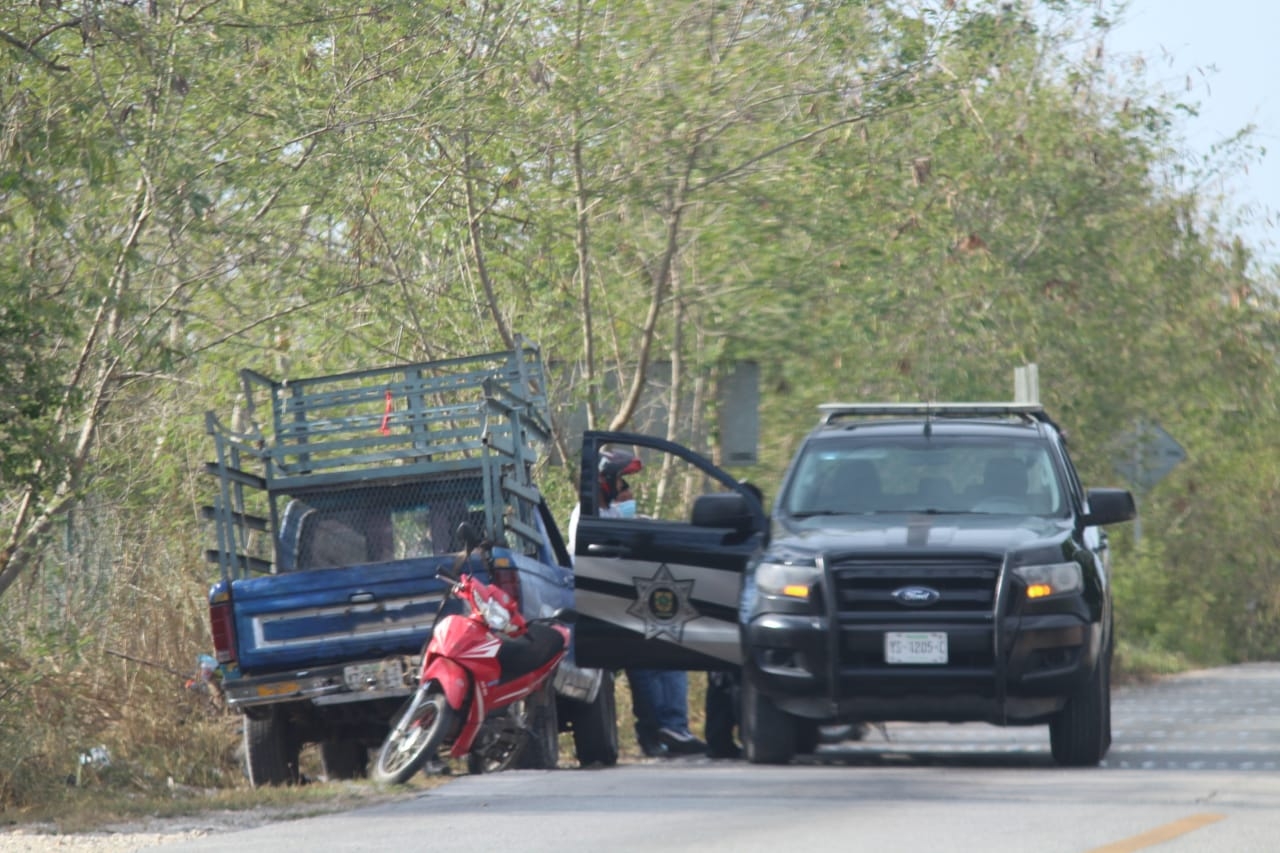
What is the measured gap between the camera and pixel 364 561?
13891mm

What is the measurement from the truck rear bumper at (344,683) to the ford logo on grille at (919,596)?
9.64ft

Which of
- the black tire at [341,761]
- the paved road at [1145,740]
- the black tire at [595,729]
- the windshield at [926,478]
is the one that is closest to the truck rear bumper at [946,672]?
the paved road at [1145,740]

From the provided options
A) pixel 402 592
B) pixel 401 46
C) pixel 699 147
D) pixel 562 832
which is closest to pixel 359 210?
pixel 401 46

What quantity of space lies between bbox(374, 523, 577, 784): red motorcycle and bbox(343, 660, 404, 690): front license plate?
17 centimetres

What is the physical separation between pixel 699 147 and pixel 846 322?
2722 millimetres

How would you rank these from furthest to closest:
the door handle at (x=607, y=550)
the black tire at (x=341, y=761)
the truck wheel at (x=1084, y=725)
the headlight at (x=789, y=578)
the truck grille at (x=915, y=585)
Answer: the black tire at (x=341, y=761) < the door handle at (x=607, y=550) < the truck wheel at (x=1084, y=725) < the headlight at (x=789, y=578) < the truck grille at (x=915, y=585)

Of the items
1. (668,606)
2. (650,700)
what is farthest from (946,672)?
(650,700)

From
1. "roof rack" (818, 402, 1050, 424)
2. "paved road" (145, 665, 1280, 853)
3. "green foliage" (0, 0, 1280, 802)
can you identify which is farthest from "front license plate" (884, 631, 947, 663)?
"green foliage" (0, 0, 1280, 802)

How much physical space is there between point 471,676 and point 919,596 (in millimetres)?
2547

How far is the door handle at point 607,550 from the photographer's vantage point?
12945 millimetres

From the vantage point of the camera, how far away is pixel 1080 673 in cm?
1165

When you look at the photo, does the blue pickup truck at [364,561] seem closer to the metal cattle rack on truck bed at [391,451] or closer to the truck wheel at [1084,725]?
the metal cattle rack on truck bed at [391,451]

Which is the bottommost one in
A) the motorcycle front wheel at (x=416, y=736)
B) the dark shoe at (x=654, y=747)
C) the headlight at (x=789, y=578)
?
the dark shoe at (x=654, y=747)

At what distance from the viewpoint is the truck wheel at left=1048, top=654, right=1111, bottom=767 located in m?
12.0
